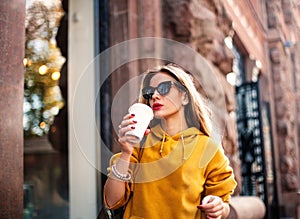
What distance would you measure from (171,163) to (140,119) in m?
0.16

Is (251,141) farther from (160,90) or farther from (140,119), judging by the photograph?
(140,119)

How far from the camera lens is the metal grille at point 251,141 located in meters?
5.58

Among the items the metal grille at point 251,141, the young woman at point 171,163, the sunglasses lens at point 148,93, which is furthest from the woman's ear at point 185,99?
the metal grille at point 251,141

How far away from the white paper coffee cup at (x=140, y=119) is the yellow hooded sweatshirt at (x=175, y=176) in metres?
0.12

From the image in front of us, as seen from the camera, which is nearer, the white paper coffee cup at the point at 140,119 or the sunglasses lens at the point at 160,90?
the white paper coffee cup at the point at 140,119

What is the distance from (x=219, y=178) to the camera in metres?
1.39

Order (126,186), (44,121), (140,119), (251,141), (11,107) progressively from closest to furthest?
(140,119)
(126,186)
(11,107)
(44,121)
(251,141)

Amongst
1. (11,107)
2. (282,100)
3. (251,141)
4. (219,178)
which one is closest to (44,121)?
(251,141)

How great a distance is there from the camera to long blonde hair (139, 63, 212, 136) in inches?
57.0

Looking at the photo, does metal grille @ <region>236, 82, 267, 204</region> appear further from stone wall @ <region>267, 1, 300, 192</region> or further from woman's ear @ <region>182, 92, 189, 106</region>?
woman's ear @ <region>182, 92, 189, 106</region>

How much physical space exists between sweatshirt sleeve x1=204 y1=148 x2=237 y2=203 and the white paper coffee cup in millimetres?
247

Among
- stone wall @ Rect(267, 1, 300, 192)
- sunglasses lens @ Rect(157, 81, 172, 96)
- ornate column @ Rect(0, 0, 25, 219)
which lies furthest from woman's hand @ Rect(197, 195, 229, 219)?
stone wall @ Rect(267, 1, 300, 192)

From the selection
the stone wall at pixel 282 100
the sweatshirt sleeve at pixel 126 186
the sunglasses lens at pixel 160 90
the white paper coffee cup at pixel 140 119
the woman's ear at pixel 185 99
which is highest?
the stone wall at pixel 282 100

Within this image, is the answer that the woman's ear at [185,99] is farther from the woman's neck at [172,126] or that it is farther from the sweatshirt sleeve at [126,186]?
the sweatshirt sleeve at [126,186]
